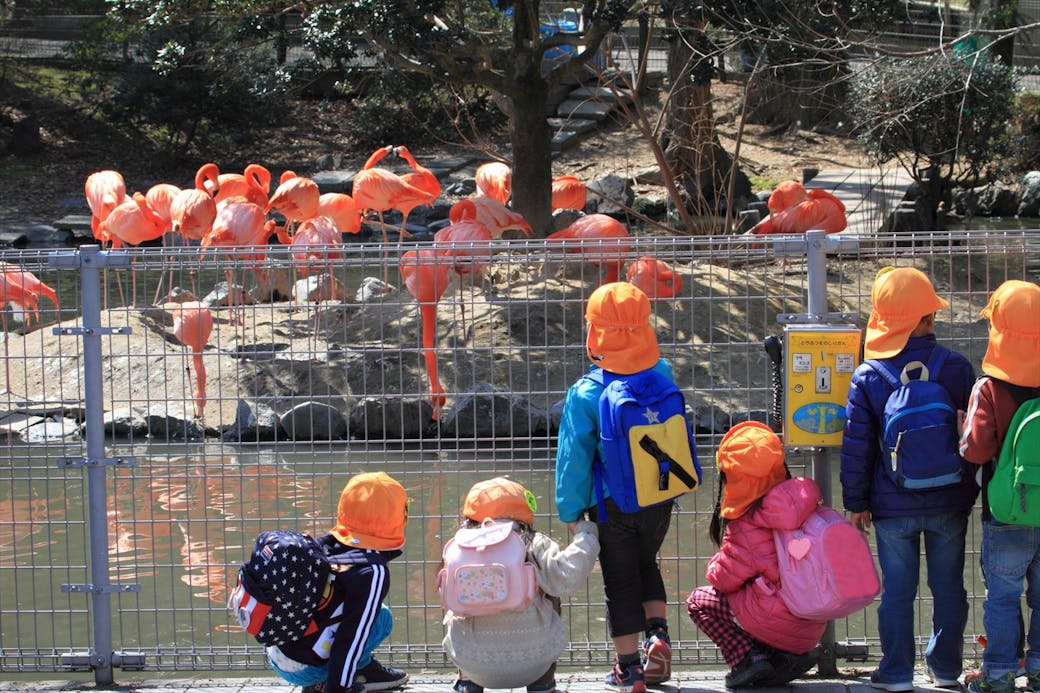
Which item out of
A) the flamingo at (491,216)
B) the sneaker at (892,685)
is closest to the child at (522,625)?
the sneaker at (892,685)

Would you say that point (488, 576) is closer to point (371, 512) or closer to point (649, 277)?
point (371, 512)

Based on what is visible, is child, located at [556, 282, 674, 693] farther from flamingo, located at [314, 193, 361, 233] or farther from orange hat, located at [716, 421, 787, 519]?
flamingo, located at [314, 193, 361, 233]

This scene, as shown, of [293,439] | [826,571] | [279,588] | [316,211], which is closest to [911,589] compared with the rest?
[826,571]

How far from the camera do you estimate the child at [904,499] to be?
393 centimetres

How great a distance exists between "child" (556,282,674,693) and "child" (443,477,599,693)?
116mm

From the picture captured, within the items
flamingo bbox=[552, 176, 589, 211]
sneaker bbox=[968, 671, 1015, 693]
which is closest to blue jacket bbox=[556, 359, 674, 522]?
sneaker bbox=[968, 671, 1015, 693]

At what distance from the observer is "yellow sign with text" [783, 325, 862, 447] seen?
410cm

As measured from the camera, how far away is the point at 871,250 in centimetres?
445

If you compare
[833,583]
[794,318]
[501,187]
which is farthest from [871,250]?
[501,187]

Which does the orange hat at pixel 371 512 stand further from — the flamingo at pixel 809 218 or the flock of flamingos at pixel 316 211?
the flamingo at pixel 809 218

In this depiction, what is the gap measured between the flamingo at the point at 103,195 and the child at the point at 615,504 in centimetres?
914

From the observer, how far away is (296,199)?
37.2 ft

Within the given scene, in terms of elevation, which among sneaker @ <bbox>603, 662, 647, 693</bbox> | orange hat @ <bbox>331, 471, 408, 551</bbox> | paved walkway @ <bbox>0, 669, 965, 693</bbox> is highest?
orange hat @ <bbox>331, 471, 408, 551</bbox>

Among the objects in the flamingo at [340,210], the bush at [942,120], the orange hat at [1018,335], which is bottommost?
the orange hat at [1018,335]
